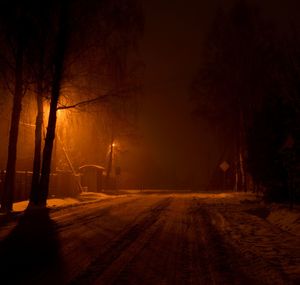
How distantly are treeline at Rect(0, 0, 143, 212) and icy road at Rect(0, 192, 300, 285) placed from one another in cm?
846

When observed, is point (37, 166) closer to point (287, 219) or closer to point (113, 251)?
point (287, 219)

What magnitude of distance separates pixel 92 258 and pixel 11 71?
1451 cm

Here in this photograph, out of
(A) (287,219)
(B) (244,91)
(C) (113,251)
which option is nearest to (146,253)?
(C) (113,251)

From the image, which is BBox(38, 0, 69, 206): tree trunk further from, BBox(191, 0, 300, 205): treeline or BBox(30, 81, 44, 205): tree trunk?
BBox(191, 0, 300, 205): treeline

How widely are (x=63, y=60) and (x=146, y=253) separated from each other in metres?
16.3

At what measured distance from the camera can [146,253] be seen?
9.48m

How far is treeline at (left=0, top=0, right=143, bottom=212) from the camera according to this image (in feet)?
69.4

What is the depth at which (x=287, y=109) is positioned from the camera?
22562 mm

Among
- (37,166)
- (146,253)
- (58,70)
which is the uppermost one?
(58,70)

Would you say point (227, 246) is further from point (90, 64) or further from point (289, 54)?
point (90, 64)

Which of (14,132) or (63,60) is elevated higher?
(63,60)

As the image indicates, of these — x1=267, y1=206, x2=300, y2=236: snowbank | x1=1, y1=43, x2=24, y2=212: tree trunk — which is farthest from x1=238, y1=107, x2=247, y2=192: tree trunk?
x1=1, y1=43, x2=24, y2=212: tree trunk

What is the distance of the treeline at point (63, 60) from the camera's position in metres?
21.1

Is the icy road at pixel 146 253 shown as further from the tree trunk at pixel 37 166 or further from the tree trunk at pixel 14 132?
the tree trunk at pixel 37 166
